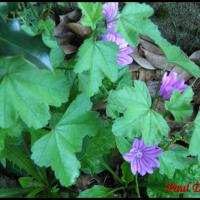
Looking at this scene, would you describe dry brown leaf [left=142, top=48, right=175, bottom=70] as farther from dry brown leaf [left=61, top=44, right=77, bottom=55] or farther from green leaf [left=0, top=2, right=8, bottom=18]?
green leaf [left=0, top=2, right=8, bottom=18]

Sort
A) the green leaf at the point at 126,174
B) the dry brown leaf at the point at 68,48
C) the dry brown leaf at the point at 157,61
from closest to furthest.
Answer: the green leaf at the point at 126,174 → the dry brown leaf at the point at 68,48 → the dry brown leaf at the point at 157,61

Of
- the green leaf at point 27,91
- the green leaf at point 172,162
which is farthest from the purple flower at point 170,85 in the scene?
the green leaf at point 27,91

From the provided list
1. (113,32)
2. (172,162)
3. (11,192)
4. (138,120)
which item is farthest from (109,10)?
(11,192)

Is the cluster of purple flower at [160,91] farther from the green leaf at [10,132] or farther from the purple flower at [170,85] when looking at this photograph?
the green leaf at [10,132]

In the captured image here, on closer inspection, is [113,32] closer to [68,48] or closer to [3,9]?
[3,9]

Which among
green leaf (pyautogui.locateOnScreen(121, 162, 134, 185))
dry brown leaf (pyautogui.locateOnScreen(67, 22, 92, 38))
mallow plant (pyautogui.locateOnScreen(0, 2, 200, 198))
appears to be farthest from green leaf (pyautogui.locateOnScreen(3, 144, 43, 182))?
dry brown leaf (pyautogui.locateOnScreen(67, 22, 92, 38))

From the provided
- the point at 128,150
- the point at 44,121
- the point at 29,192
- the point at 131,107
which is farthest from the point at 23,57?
the point at 29,192
